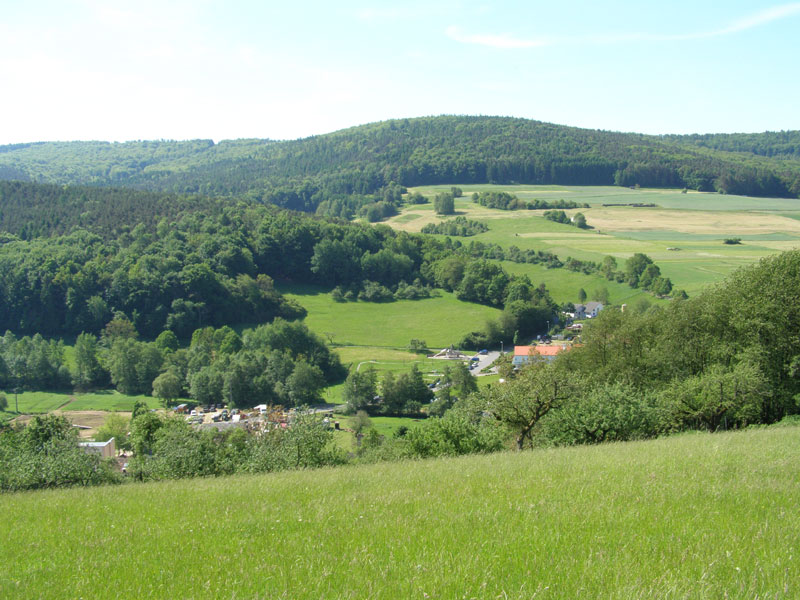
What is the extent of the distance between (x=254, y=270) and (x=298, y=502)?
102m

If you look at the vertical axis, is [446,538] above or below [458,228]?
below

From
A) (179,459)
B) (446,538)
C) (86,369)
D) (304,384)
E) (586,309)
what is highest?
(446,538)

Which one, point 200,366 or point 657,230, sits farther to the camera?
point 657,230

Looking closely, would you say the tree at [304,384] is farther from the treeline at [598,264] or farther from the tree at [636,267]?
the tree at [636,267]

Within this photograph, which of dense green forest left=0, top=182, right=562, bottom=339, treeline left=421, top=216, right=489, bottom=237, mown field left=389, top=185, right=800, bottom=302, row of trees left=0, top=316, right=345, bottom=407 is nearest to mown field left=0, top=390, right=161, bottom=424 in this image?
row of trees left=0, top=316, right=345, bottom=407

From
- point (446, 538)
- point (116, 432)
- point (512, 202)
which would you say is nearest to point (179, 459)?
point (446, 538)

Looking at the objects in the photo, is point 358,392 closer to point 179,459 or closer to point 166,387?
point 166,387

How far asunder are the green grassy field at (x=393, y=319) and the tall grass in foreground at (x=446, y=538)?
230ft

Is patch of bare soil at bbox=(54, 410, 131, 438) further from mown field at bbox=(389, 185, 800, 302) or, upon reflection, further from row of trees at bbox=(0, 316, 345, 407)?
mown field at bbox=(389, 185, 800, 302)

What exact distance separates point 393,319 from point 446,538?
84910 mm

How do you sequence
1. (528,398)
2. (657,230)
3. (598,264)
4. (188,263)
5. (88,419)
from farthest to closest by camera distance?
(657,230) → (598,264) → (188,263) → (88,419) → (528,398)

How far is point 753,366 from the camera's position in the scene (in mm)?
24906

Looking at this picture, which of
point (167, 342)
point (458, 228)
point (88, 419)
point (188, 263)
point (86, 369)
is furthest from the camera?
point (458, 228)

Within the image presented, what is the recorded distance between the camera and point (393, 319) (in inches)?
3605
